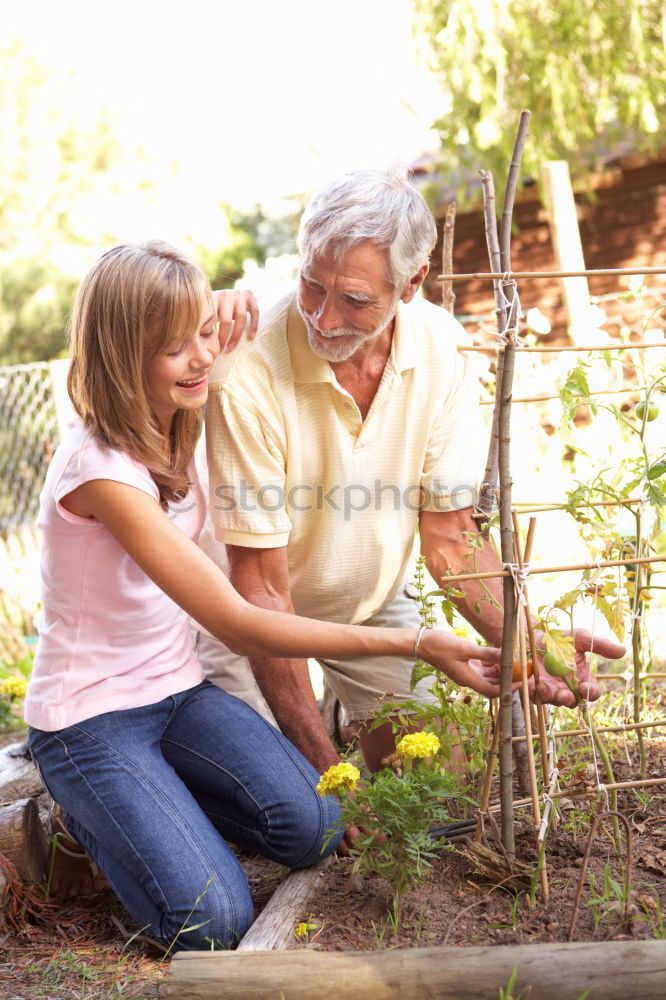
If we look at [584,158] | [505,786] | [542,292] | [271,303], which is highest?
[584,158]

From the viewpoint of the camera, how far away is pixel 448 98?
309 inches

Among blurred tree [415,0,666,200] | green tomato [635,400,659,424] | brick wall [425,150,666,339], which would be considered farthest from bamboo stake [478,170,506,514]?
brick wall [425,150,666,339]

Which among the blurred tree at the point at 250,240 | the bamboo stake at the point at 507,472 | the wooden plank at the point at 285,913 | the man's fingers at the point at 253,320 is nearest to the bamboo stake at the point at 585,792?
the bamboo stake at the point at 507,472

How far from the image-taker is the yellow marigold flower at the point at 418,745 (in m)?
1.89

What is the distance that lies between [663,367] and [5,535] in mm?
5781

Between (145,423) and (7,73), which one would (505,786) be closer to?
(145,423)

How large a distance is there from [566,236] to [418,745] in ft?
13.6

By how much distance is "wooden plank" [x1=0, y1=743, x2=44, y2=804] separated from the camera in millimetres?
2703

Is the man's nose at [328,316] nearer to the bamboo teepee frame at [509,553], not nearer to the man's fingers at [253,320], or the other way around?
the man's fingers at [253,320]

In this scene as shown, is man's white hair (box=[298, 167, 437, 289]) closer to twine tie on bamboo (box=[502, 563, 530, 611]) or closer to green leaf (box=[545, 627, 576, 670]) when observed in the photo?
twine tie on bamboo (box=[502, 563, 530, 611])

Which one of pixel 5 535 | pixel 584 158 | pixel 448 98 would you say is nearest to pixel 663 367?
pixel 5 535

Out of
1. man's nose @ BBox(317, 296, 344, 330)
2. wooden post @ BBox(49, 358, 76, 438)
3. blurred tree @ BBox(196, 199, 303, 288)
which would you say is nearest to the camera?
man's nose @ BBox(317, 296, 344, 330)

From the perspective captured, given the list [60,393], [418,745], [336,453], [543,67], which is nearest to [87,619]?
[336,453]

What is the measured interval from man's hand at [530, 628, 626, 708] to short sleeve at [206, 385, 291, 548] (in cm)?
77
